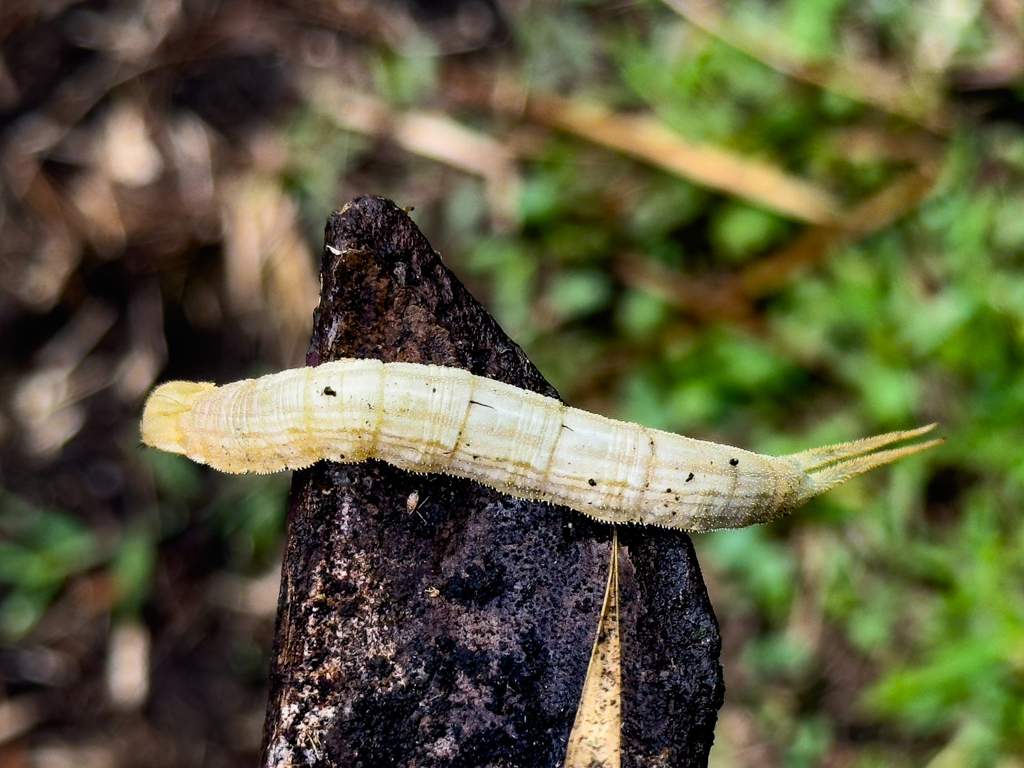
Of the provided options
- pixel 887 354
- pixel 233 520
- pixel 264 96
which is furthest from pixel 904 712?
pixel 264 96

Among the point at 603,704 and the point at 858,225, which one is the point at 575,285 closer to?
the point at 858,225

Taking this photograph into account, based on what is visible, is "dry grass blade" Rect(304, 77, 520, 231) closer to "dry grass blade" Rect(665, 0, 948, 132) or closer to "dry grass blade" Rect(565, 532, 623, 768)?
"dry grass blade" Rect(665, 0, 948, 132)

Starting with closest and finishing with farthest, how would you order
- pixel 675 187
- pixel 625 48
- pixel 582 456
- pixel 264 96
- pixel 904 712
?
pixel 582 456, pixel 904 712, pixel 675 187, pixel 625 48, pixel 264 96

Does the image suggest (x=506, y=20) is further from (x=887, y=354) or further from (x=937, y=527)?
(x=937, y=527)

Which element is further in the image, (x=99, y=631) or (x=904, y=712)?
(x=99, y=631)

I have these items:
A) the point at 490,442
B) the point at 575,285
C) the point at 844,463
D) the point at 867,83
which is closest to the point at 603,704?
the point at 490,442

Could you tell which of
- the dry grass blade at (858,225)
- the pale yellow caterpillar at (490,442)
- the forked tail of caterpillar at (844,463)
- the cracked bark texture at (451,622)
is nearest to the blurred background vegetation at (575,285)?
the dry grass blade at (858,225)
